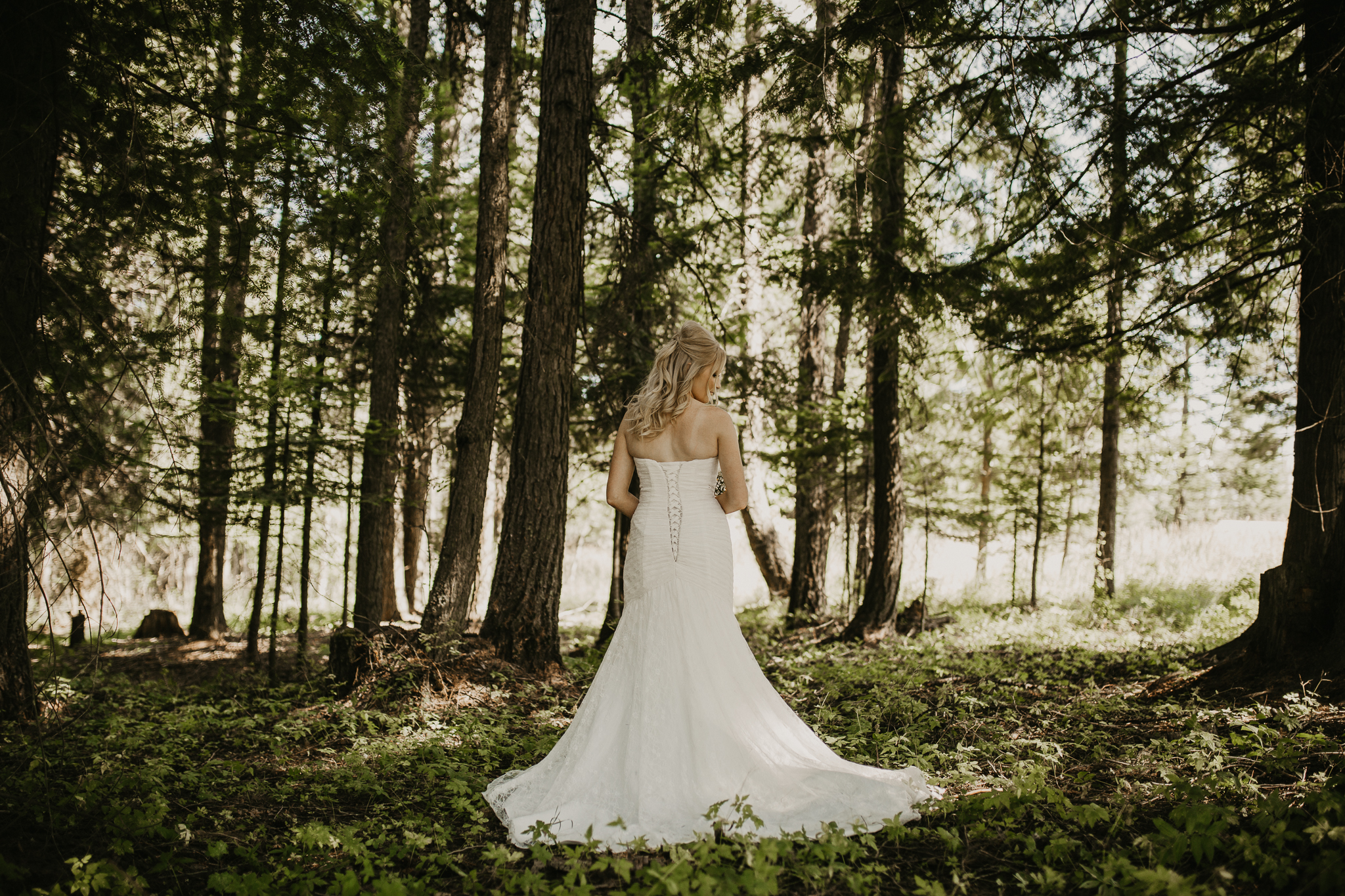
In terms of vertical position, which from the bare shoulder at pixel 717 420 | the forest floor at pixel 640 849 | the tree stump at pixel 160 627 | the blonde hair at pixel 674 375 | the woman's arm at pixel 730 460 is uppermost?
the blonde hair at pixel 674 375

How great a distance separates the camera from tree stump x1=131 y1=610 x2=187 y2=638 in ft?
42.0

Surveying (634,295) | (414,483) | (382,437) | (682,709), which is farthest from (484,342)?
(414,483)

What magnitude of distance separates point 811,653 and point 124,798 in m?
6.72

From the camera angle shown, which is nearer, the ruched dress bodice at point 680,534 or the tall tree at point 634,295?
the ruched dress bodice at point 680,534

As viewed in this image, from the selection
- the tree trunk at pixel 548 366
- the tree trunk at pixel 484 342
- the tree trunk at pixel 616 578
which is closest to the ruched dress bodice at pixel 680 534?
the tree trunk at pixel 548 366

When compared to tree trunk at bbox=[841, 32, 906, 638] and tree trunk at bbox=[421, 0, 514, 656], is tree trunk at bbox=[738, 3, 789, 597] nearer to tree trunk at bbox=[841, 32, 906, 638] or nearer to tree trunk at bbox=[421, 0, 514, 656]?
tree trunk at bbox=[841, 32, 906, 638]

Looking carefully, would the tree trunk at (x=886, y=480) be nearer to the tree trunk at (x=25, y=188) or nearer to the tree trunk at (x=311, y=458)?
the tree trunk at (x=311, y=458)

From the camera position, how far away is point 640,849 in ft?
11.7

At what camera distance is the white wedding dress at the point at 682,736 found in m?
3.88

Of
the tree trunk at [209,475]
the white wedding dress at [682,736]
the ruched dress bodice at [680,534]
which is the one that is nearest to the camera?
the white wedding dress at [682,736]

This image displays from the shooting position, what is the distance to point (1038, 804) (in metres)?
3.92

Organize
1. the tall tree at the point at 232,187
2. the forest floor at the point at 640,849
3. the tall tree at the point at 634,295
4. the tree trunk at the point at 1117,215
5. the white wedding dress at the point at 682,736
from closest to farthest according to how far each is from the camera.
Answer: the forest floor at the point at 640,849 < the white wedding dress at the point at 682,736 < the tall tree at the point at 232,187 < the tree trunk at the point at 1117,215 < the tall tree at the point at 634,295

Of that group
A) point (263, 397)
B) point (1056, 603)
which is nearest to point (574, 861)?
point (263, 397)

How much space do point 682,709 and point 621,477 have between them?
1459 millimetres
